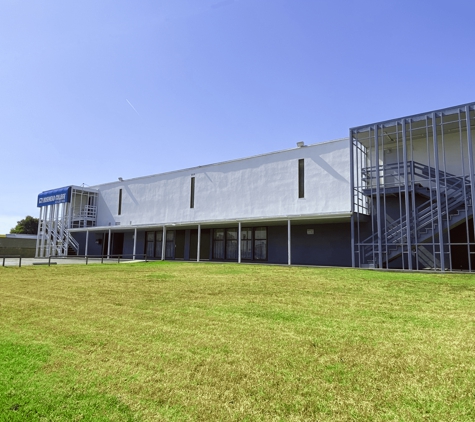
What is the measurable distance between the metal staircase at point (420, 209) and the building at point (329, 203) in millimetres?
50

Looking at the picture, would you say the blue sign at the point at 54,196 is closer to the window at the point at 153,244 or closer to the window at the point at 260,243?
the window at the point at 153,244

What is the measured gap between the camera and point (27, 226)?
5866cm

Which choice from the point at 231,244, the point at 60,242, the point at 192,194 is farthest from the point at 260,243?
the point at 60,242

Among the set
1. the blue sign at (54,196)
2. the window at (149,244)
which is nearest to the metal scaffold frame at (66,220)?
the blue sign at (54,196)

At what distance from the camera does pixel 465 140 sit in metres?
15.7

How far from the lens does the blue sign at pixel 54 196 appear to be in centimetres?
3071

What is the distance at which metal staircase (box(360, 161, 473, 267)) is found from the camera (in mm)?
14102

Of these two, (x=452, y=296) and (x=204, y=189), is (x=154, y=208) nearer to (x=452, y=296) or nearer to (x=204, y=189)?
(x=204, y=189)

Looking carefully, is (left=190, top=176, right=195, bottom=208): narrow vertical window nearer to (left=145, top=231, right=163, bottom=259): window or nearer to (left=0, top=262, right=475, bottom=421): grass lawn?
(left=145, top=231, right=163, bottom=259): window

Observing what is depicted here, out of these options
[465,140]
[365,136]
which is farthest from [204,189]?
[465,140]

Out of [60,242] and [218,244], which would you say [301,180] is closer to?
[218,244]

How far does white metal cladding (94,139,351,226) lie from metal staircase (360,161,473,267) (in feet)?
6.42

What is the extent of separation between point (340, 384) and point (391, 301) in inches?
175

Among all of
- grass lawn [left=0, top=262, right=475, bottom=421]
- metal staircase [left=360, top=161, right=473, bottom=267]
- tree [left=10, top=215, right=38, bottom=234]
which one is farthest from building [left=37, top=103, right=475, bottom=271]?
tree [left=10, top=215, right=38, bottom=234]
